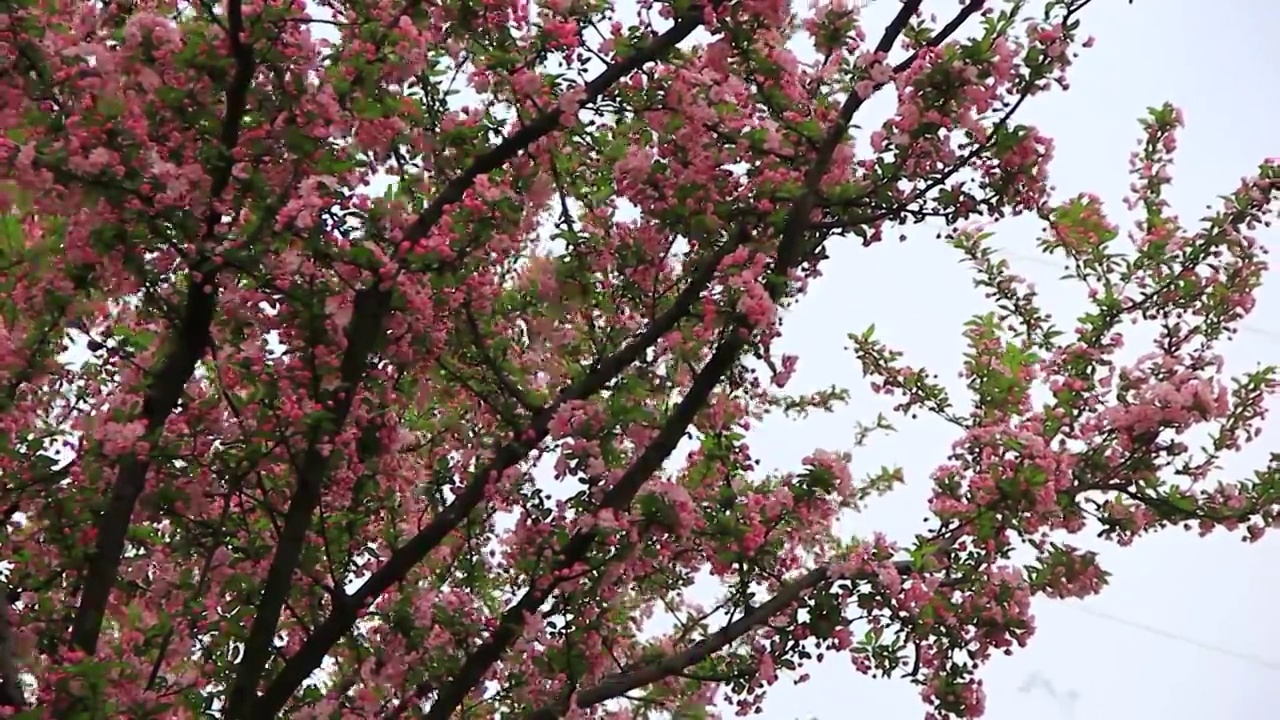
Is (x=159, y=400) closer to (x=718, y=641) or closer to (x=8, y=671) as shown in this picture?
(x=8, y=671)

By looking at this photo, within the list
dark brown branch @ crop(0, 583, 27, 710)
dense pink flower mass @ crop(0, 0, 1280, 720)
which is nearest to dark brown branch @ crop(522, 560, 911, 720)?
dense pink flower mass @ crop(0, 0, 1280, 720)

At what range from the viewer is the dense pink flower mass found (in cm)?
334

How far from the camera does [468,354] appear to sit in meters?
4.23

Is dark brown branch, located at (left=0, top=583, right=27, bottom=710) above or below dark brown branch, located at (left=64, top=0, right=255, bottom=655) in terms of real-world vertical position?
below

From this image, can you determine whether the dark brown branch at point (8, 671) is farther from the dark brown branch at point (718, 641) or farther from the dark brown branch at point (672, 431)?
the dark brown branch at point (718, 641)

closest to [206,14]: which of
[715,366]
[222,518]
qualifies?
[222,518]

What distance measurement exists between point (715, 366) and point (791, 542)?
86 cm

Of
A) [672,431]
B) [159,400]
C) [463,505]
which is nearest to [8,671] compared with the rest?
[159,400]

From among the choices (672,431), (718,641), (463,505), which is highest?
(672,431)

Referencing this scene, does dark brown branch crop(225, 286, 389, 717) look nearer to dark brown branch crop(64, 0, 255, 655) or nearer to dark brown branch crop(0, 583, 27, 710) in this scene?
dark brown branch crop(64, 0, 255, 655)

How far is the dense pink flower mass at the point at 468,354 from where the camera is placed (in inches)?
131

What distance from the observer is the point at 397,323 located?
375cm

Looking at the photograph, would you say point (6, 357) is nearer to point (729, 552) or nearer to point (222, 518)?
point (222, 518)

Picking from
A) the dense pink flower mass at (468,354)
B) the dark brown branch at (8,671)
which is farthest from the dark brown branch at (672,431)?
the dark brown branch at (8,671)
